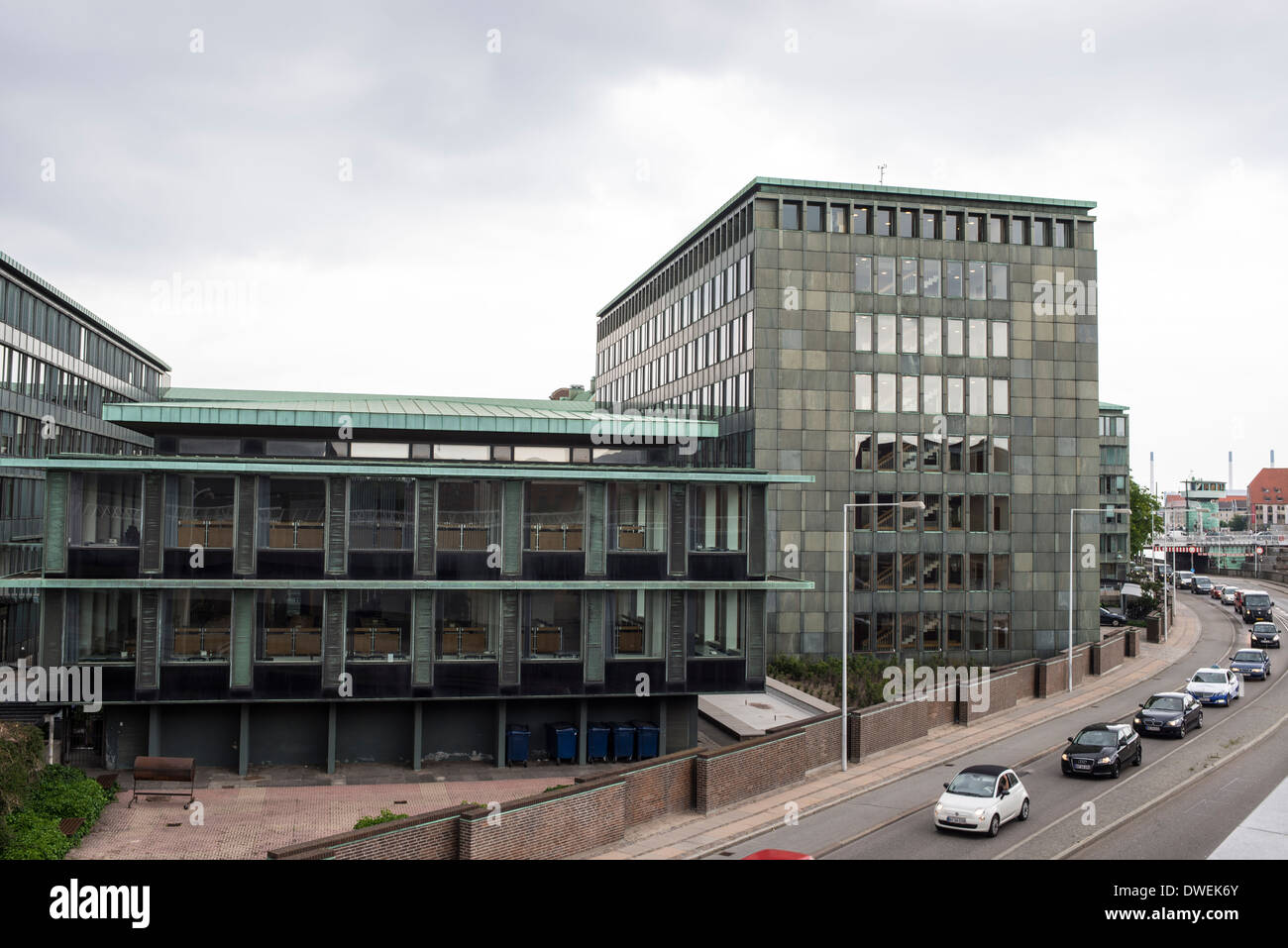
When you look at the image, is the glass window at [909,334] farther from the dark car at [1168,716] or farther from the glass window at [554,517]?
the glass window at [554,517]

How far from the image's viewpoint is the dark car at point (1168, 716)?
127ft

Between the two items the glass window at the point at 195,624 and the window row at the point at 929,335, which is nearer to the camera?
the glass window at the point at 195,624

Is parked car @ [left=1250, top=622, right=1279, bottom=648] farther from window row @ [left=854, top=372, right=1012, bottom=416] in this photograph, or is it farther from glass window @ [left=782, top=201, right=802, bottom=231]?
glass window @ [left=782, top=201, right=802, bottom=231]

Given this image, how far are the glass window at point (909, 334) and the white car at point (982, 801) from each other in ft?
106

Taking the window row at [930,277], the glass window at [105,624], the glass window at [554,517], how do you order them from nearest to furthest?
the glass window at [105,624], the glass window at [554,517], the window row at [930,277]

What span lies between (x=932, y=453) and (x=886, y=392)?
408 cm

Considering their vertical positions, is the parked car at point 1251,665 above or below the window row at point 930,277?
below

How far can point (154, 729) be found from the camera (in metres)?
30.9

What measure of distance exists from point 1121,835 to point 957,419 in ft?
110

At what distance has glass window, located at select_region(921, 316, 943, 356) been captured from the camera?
185 ft

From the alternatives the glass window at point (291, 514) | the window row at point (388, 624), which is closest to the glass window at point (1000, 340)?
the window row at point (388, 624)

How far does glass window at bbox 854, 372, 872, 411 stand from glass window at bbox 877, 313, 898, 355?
1.72 m
